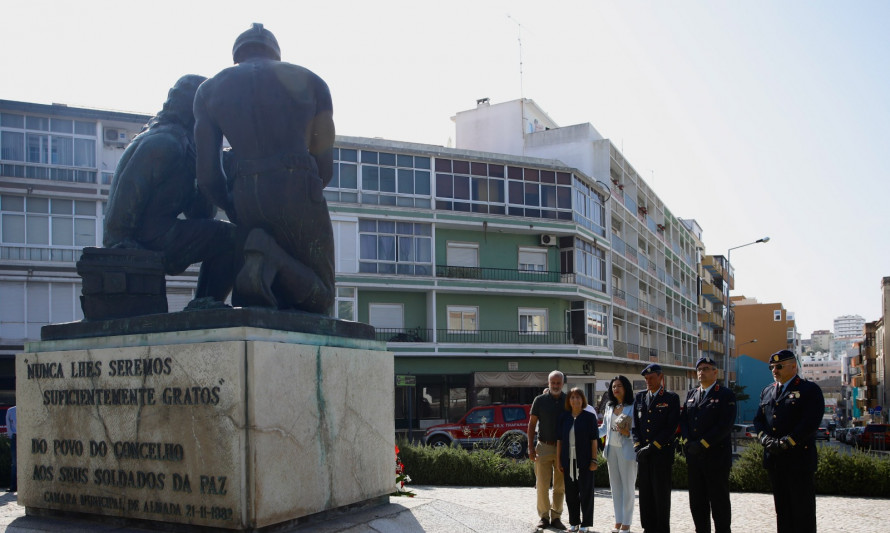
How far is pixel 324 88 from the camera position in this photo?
603cm

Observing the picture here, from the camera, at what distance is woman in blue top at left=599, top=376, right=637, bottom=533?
27.4 ft

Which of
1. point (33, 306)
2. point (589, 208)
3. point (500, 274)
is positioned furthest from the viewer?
point (589, 208)

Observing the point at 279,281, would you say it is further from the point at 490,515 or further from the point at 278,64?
the point at 490,515

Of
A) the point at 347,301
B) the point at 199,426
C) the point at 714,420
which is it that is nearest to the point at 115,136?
the point at 347,301

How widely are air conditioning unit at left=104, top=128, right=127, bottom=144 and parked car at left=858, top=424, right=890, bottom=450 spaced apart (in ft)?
99.0

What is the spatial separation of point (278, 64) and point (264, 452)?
8.67 feet

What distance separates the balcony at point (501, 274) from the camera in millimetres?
36594

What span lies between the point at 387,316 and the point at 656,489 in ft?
90.7

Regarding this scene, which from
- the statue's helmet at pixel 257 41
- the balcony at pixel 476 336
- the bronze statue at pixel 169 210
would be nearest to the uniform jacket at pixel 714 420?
the bronze statue at pixel 169 210

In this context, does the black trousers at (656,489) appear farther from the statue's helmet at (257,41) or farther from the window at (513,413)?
the window at (513,413)

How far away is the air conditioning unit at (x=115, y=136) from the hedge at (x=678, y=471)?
22172 millimetres

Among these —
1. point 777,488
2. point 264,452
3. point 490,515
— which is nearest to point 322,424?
point 264,452

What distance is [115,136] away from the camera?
32062 millimetres

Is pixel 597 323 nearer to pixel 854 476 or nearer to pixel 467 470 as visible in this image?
pixel 467 470
